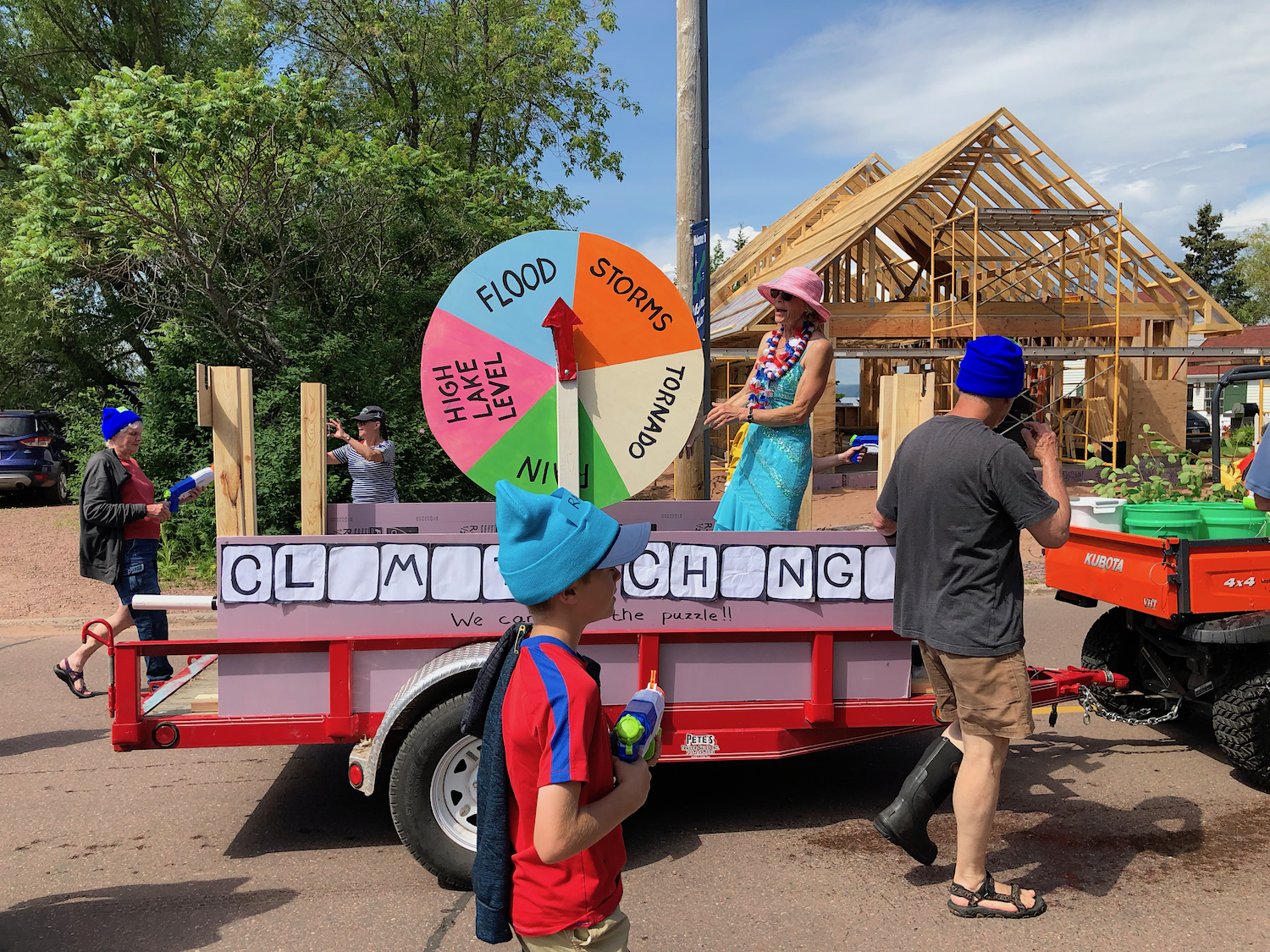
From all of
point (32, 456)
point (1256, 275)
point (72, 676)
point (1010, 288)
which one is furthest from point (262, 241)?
point (1256, 275)

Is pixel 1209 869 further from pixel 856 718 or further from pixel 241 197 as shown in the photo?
pixel 241 197

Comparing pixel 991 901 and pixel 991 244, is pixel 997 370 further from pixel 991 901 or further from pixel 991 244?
pixel 991 244

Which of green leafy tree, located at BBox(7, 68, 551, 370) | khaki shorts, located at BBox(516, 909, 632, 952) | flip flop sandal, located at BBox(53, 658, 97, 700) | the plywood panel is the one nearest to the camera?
khaki shorts, located at BBox(516, 909, 632, 952)

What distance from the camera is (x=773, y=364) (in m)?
4.30

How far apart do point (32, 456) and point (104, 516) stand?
1460 centimetres

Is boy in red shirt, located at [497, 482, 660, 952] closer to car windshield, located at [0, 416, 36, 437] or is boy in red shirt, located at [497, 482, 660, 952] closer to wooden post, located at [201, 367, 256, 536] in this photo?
wooden post, located at [201, 367, 256, 536]

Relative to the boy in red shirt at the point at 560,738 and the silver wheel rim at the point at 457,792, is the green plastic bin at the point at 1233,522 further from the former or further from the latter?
the boy in red shirt at the point at 560,738

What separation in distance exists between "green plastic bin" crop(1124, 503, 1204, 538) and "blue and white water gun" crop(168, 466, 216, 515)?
450cm

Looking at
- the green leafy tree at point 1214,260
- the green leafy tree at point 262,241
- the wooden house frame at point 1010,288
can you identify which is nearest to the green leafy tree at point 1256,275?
Result: the green leafy tree at point 1214,260

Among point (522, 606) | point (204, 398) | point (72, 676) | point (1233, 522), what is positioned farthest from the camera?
point (72, 676)

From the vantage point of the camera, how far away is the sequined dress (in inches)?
170

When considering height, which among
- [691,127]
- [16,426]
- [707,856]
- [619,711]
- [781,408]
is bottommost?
[707,856]

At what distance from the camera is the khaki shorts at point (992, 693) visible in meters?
3.25

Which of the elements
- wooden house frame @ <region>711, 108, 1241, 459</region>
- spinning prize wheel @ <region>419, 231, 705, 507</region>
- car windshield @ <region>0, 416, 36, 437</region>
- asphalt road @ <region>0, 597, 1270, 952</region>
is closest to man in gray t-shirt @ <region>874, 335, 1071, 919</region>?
asphalt road @ <region>0, 597, 1270, 952</region>
